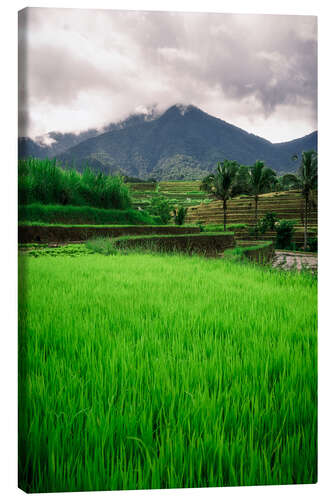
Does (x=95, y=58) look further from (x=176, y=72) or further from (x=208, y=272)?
(x=208, y=272)

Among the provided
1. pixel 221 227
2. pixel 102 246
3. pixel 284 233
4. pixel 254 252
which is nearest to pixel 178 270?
pixel 221 227

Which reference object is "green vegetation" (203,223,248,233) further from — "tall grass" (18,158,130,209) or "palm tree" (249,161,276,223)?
"tall grass" (18,158,130,209)

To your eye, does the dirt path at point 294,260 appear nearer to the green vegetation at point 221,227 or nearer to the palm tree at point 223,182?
the green vegetation at point 221,227

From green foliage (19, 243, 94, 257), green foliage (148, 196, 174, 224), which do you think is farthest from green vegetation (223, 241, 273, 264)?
green foliage (19, 243, 94, 257)

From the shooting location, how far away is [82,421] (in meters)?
1.15

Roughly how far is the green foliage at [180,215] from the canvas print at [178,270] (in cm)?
2

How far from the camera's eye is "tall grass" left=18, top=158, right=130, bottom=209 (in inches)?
89.3

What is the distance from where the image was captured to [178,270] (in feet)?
10.1

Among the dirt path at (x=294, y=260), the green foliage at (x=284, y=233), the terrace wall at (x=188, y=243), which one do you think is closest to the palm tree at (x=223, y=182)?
the terrace wall at (x=188, y=243)

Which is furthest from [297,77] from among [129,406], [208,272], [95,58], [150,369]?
[129,406]

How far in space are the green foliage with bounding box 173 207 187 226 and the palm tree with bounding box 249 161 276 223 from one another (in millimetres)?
939

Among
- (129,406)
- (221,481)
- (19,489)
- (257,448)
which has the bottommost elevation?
(19,489)

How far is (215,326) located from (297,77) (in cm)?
176

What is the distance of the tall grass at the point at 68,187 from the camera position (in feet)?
7.44
